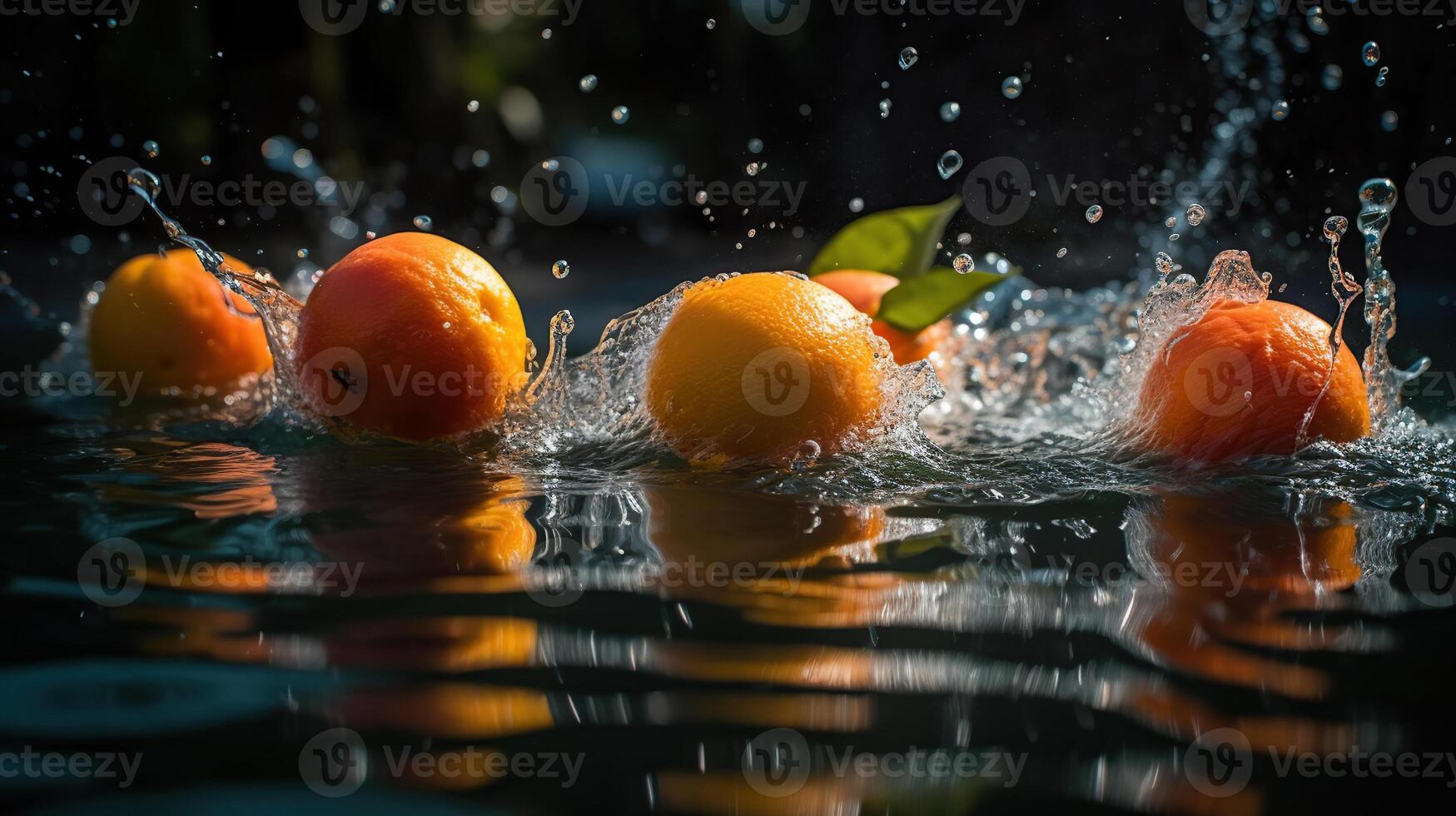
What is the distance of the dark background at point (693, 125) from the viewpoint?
9.78 ft

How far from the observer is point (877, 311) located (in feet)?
5.91

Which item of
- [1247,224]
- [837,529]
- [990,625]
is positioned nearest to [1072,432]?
[837,529]

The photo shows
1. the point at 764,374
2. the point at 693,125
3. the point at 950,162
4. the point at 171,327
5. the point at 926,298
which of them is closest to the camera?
Result: the point at 764,374

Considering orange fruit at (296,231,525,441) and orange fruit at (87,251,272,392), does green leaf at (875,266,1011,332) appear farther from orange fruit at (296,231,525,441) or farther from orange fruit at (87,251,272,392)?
orange fruit at (87,251,272,392)

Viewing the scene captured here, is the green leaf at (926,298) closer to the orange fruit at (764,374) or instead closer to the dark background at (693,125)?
the orange fruit at (764,374)

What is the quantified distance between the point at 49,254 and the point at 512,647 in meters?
5.34

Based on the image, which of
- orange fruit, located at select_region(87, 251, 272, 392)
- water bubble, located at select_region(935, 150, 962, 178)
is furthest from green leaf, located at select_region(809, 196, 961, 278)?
orange fruit, located at select_region(87, 251, 272, 392)

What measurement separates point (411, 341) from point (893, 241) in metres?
1.01

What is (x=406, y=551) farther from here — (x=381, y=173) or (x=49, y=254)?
(x=49, y=254)

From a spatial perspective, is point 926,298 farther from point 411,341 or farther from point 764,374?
point 411,341

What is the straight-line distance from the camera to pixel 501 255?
542 cm

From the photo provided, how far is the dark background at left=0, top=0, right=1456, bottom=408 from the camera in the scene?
9.78 feet

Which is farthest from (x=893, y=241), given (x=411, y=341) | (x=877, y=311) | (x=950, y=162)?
(x=411, y=341)

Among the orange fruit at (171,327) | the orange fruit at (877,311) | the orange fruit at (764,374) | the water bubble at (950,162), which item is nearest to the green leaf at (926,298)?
the orange fruit at (877,311)
